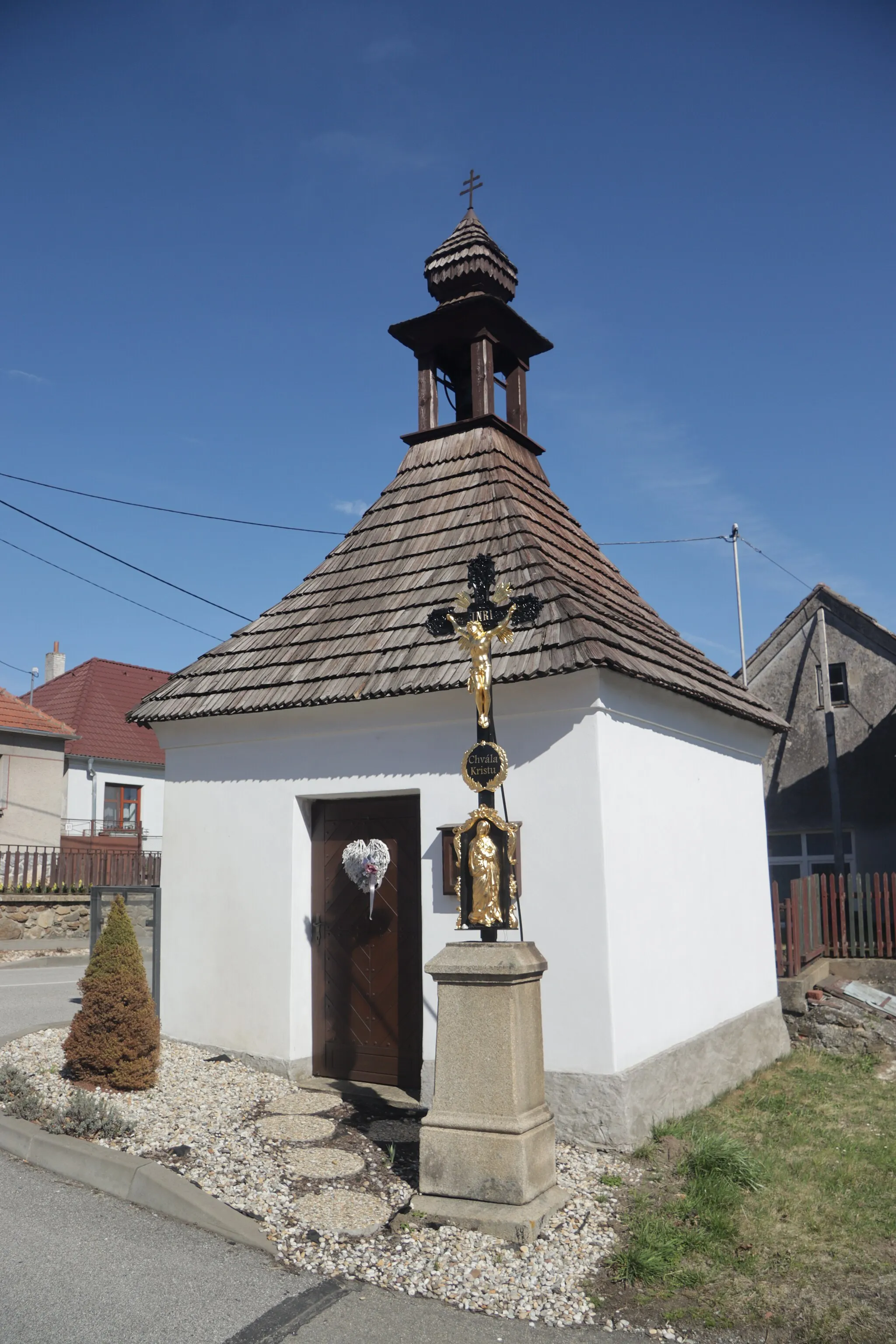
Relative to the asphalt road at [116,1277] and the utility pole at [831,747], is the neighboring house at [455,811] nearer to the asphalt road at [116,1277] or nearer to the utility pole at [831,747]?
the asphalt road at [116,1277]

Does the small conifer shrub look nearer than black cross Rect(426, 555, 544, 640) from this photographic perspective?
No

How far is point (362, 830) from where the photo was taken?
8586 mm

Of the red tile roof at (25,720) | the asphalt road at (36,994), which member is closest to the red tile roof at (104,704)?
the red tile roof at (25,720)

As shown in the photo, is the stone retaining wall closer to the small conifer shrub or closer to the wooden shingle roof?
the wooden shingle roof

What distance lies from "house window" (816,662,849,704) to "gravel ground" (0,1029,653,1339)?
50.0 feet

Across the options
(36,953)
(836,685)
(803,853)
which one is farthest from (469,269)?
(36,953)

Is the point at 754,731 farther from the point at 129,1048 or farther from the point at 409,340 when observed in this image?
the point at 129,1048

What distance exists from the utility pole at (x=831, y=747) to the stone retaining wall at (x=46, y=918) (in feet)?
45.5

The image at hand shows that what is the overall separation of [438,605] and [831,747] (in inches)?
520

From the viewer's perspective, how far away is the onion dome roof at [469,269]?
11.1m

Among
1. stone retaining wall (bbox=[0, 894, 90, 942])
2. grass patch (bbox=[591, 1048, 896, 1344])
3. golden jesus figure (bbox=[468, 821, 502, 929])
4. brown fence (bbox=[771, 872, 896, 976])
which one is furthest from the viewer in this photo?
stone retaining wall (bbox=[0, 894, 90, 942])

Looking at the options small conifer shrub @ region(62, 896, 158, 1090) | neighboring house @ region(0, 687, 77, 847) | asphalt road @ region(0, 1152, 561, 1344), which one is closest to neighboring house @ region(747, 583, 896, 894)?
small conifer shrub @ region(62, 896, 158, 1090)

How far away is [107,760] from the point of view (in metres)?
29.7

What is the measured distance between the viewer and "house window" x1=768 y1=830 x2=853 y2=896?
1930cm
